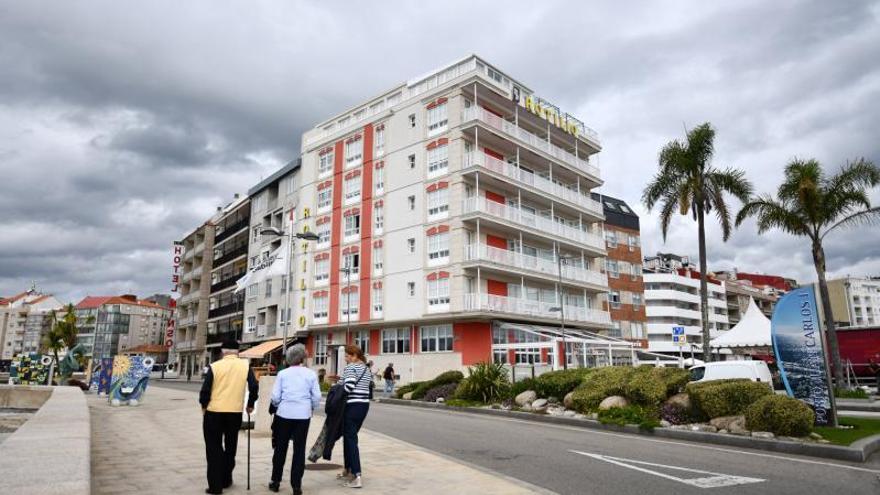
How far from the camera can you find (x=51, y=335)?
5156cm

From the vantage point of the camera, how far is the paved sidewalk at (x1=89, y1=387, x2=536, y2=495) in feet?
23.3

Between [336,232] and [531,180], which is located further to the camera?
[336,232]

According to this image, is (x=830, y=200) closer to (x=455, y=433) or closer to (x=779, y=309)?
(x=779, y=309)

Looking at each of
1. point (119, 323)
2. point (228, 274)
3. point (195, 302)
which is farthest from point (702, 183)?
point (119, 323)

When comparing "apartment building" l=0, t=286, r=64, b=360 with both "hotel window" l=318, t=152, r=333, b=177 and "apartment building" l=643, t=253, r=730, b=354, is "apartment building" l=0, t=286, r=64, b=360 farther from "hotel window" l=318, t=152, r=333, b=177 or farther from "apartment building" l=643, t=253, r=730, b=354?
"apartment building" l=643, t=253, r=730, b=354

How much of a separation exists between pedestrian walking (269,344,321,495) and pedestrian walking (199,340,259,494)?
1.28ft

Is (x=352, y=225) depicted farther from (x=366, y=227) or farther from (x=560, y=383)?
(x=560, y=383)

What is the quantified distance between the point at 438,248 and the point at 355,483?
2945 cm

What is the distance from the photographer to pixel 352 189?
4366 cm

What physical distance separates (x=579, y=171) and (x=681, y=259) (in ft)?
194

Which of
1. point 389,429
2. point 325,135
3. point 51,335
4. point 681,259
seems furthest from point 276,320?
point 681,259

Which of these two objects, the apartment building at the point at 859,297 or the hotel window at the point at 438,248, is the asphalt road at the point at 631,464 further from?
the apartment building at the point at 859,297

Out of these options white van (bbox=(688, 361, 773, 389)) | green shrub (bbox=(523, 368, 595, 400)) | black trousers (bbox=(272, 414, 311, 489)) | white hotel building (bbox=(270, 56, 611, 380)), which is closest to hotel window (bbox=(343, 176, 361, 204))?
white hotel building (bbox=(270, 56, 611, 380))

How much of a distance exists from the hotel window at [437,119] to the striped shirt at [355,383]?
104ft
